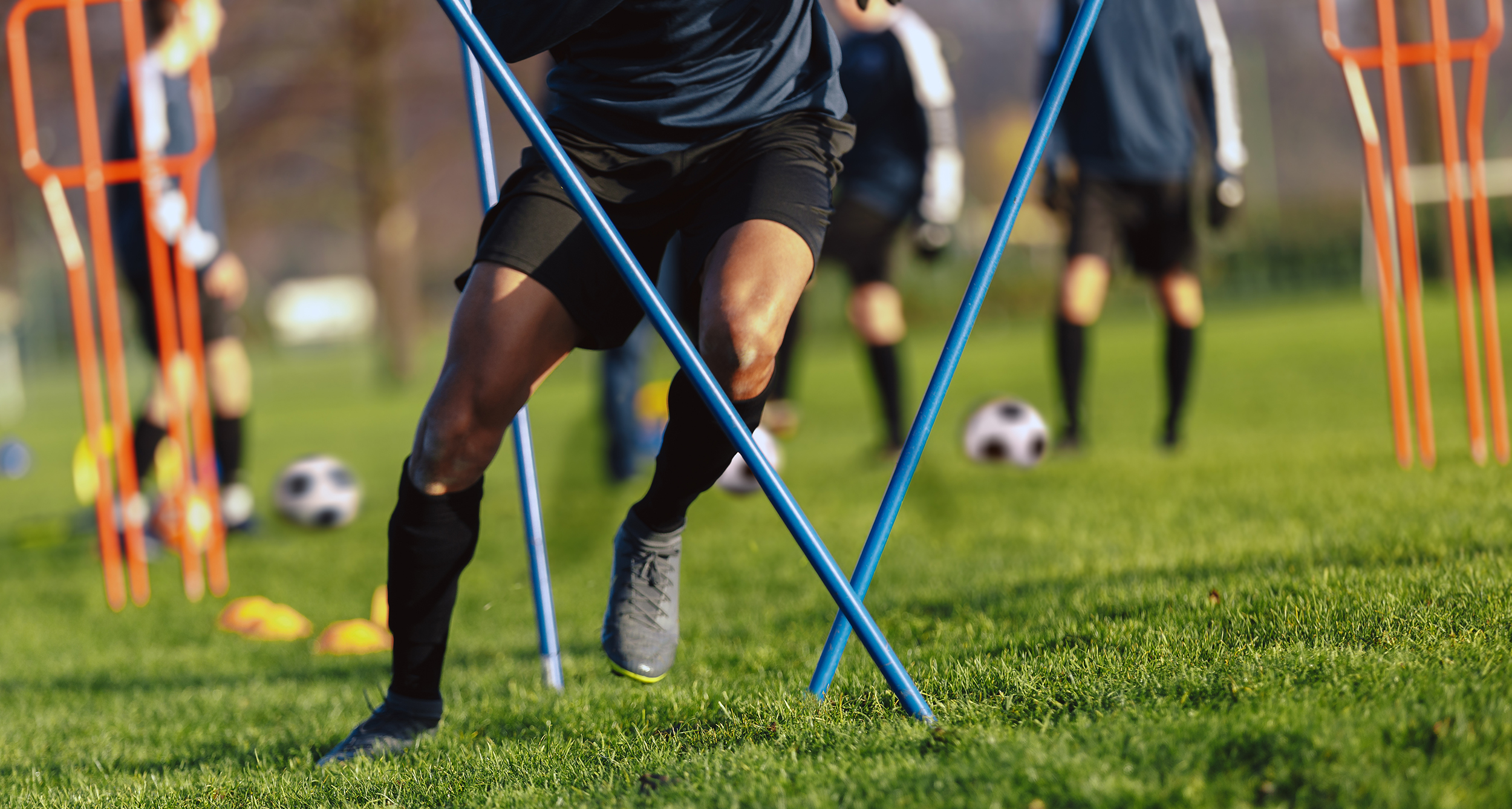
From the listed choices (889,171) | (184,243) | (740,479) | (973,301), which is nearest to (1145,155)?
(889,171)

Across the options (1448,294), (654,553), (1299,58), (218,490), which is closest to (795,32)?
(654,553)

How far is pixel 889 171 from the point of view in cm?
684

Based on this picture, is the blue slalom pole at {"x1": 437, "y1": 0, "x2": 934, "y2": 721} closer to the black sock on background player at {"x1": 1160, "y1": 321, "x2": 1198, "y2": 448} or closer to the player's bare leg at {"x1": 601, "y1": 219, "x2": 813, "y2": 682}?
the player's bare leg at {"x1": 601, "y1": 219, "x2": 813, "y2": 682}

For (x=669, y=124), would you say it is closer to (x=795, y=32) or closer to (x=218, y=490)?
(x=795, y=32)

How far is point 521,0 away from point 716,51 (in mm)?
372

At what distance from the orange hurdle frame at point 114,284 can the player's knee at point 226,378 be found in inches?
26.5

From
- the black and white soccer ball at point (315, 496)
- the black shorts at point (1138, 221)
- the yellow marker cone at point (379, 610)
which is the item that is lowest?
the yellow marker cone at point (379, 610)

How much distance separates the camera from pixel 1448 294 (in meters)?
19.4

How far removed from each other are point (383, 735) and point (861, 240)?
15.3 feet

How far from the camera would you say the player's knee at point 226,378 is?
6109mm

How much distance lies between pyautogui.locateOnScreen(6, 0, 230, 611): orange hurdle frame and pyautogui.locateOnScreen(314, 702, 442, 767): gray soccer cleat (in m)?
2.63

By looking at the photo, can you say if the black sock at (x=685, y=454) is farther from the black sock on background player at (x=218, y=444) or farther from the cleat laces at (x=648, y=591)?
the black sock on background player at (x=218, y=444)

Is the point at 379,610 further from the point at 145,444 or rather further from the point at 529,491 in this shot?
the point at 145,444

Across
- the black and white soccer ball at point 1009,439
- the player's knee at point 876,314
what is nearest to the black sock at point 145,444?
the player's knee at point 876,314
